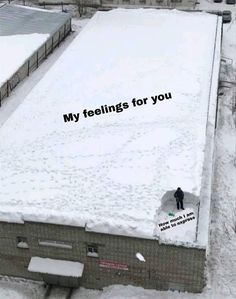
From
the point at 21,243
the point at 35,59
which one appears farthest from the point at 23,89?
the point at 21,243

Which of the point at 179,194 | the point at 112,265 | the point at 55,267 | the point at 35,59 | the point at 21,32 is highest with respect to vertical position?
the point at 21,32

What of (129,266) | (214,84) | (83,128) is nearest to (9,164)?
(83,128)

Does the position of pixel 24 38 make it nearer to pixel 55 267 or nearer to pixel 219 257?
pixel 55 267

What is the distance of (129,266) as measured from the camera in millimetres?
23922

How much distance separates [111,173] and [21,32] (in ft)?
91.6

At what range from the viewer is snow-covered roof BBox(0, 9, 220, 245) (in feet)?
81.6

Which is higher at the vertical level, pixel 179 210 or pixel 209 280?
pixel 179 210

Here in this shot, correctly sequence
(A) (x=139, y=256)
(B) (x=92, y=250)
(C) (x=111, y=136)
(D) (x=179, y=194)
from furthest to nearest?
(C) (x=111, y=136)
(D) (x=179, y=194)
(B) (x=92, y=250)
(A) (x=139, y=256)

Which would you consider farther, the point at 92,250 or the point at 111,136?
the point at 111,136

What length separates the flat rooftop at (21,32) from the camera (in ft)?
144

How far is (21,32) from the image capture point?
50.4 m

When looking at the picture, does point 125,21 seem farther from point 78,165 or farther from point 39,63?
point 78,165

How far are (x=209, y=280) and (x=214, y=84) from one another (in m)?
17.9

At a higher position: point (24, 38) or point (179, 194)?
point (24, 38)
